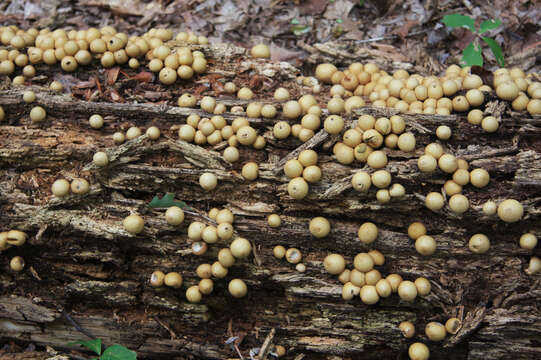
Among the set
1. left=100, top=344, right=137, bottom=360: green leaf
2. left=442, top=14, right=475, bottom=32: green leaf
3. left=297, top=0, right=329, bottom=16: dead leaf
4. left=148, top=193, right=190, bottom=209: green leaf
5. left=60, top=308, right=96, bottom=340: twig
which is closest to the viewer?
left=100, top=344, right=137, bottom=360: green leaf

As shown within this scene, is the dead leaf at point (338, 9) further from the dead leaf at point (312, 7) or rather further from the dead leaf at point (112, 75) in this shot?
the dead leaf at point (112, 75)

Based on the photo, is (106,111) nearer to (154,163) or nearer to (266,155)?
(154,163)

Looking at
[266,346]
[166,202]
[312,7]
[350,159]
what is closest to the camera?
[350,159]

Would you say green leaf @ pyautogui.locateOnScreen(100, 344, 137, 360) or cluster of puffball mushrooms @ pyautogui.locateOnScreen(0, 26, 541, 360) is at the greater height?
cluster of puffball mushrooms @ pyautogui.locateOnScreen(0, 26, 541, 360)

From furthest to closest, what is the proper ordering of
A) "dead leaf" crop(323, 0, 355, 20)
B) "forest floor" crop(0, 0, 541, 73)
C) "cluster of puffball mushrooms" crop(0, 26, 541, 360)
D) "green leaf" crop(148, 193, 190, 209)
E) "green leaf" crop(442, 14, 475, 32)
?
"dead leaf" crop(323, 0, 355, 20) < "forest floor" crop(0, 0, 541, 73) < "green leaf" crop(442, 14, 475, 32) < "green leaf" crop(148, 193, 190, 209) < "cluster of puffball mushrooms" crop(0, 26, 541, 360)

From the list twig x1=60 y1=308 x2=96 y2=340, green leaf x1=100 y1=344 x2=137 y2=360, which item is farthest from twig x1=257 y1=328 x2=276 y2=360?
twig x1=60 y1=308 x2=96 y2=340

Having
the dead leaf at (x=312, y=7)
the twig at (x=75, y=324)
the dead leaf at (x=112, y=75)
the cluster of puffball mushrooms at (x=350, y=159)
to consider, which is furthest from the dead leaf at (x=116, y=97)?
the dead leaf at (x=312, y=7)

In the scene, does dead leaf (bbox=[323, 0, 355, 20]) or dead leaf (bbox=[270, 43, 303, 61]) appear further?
dead leaf (bbox=[323, 0, 355, 20])

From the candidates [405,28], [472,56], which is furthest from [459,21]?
[405,28]

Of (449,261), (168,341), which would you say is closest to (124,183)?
(168,341)

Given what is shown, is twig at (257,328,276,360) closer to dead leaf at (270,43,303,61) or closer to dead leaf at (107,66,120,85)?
dead leaf at (107,66,120,85)

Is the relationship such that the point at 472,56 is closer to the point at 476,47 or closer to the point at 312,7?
the point at 476,47

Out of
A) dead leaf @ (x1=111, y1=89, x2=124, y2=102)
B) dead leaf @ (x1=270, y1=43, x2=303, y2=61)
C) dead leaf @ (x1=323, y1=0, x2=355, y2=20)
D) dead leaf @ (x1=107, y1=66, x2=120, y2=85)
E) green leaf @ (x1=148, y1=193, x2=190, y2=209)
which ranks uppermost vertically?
dead leaf @ (x1=323, y1=0, x2=355, y2=20)

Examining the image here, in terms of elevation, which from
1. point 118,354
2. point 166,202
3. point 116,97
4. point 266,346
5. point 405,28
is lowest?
point 266,346
